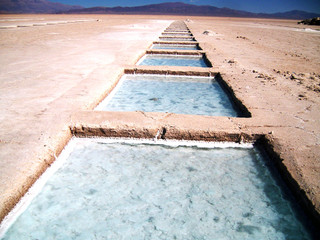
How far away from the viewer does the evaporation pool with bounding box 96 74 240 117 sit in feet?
9.46

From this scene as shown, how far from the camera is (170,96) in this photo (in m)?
3.36

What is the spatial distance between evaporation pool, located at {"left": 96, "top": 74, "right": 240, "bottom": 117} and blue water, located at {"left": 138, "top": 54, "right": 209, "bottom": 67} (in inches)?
58.7

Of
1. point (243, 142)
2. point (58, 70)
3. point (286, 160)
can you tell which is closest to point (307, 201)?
point (286, 160)

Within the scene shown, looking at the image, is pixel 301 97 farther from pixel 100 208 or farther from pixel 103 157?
pixel 100 208

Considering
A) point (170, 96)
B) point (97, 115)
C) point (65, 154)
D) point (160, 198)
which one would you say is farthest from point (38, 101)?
point (160, 198)

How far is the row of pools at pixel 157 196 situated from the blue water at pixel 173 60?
3.83 meters

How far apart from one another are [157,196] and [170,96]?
6.70 ft

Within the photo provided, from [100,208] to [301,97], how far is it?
2.72m

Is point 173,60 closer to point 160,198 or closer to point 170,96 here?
point 170,96

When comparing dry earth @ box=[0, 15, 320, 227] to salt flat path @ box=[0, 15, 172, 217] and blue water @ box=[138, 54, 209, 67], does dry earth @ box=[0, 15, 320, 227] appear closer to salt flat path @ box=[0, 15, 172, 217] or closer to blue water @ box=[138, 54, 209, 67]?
salt flat path @ box=[0, 15, 172, 217]

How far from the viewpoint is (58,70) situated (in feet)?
12.5

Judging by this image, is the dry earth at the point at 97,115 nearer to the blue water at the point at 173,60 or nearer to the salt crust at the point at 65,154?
the salt crust at the point at 65,154

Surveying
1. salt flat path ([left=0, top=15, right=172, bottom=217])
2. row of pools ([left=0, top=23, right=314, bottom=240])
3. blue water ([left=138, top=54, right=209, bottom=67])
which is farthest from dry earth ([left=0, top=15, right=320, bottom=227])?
blue water ([left=138, top=54, right=209, bottom=67])

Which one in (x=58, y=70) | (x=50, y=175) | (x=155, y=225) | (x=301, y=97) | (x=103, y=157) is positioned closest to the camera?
A: (x=155, y=225)
